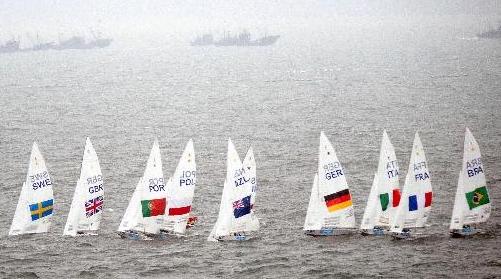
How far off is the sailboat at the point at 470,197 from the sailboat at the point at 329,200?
27.6 ft

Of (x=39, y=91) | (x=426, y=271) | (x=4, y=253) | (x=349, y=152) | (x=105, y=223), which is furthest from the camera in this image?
(x=39, y=91)

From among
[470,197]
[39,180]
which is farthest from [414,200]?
[39,180]

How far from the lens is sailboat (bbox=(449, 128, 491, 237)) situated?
57.1m

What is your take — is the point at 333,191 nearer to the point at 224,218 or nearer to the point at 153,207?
the point at 224,218

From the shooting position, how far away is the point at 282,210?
6919 centimetres

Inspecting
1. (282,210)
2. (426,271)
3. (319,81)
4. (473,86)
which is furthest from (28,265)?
(319,81)

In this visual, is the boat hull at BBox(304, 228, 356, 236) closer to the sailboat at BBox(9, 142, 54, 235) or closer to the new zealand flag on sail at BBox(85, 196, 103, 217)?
the new zealand flag on sail at BBox(85, 196, 103, 217)

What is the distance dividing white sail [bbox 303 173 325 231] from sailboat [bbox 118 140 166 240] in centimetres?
1191

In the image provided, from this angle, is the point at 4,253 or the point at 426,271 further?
the point at 4,253

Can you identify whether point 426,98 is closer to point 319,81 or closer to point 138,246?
point 319,81

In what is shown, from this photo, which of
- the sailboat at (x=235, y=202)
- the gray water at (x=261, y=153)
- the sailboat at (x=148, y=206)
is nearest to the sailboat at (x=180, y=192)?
the sailboat at (x=148, y=206)

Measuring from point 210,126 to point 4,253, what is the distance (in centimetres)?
6278

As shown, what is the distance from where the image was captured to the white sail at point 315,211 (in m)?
58.2

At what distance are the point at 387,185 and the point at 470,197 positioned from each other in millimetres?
6681
